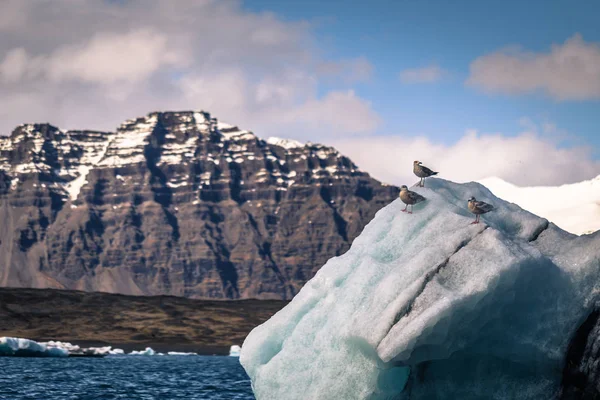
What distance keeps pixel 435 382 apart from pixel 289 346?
478 cm

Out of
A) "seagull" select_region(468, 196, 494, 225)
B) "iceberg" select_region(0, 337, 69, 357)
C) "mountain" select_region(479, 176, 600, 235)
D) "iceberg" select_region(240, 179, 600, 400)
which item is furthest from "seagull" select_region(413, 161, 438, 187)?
"iceberg" select_region(0, 337, 69, 357)

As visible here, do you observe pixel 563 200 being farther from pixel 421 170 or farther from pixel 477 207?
pixel 477 207

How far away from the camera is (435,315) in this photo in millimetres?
25141

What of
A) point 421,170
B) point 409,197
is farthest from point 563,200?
point 409,197

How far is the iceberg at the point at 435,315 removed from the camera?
26016mm

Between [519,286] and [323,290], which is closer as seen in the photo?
[519,286]

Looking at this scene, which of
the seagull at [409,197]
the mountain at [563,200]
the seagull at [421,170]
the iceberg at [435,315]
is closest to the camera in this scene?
Result: the iceberg at [435,315]

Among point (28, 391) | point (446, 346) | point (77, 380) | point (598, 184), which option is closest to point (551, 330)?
point (446, 346)

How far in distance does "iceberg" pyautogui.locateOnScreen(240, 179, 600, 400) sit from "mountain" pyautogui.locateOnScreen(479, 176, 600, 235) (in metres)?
54.2

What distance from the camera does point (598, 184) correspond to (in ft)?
342

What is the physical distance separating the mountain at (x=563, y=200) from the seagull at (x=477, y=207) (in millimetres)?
54229

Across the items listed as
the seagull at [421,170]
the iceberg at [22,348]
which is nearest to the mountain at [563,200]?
the seagull at [421,170]

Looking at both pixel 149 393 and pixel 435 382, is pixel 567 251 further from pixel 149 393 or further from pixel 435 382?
pixel 149 393

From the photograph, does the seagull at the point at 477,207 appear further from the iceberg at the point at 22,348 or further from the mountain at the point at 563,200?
the iceberg at the point at 22,348
